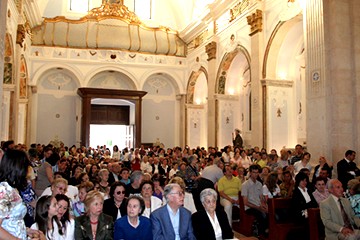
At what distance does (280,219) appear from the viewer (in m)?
6.44

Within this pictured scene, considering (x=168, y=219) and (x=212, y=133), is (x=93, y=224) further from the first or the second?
(x=212, y=133)

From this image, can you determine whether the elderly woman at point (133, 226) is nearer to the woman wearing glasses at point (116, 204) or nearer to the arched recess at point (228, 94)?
the woman wearing glasses at point (116, 204)

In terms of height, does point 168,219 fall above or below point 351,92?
below

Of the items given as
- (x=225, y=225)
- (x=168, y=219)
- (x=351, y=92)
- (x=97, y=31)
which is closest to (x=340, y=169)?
(x=351, y=92)

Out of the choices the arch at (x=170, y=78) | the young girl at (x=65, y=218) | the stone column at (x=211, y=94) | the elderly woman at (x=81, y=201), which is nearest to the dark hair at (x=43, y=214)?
the young girl at (x=65, y=218)

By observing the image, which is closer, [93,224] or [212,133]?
[93,224]

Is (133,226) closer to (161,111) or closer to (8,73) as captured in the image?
(8,73)

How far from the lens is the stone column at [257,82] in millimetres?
13852

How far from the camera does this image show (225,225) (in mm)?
4566

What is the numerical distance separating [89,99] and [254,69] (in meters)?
9.43

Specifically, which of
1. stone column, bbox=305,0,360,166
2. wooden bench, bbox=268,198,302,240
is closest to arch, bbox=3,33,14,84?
stone column, bbox=305,0,360,166

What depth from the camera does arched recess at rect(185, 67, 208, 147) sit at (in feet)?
71.7

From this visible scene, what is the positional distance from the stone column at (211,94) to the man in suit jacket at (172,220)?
13555 millimetres

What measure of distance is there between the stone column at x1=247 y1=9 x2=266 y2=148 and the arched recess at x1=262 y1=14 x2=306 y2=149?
15 centimetres
